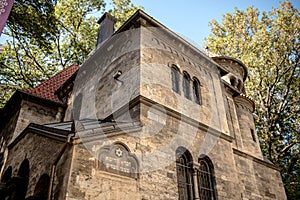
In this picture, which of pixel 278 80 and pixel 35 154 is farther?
pixel 278 80

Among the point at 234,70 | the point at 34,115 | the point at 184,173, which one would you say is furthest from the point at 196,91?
the point at 34,115

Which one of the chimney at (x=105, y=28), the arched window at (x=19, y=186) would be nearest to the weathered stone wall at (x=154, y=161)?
the arched window at (x=19, y=186)

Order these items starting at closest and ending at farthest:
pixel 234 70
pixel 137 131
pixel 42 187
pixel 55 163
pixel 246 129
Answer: pixel 55 163 < pixel 42 187 < pixel 137 131 < pixel 246 129 < pixel 234 70

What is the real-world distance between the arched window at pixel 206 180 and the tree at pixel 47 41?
8691 mm

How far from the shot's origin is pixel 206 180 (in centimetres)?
854

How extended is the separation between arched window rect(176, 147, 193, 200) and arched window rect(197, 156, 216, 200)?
0.43 metres

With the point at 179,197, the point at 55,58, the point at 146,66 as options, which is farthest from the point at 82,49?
the point at 179,197

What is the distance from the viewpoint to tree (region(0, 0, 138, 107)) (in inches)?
483

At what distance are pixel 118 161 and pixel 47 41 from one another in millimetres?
8933

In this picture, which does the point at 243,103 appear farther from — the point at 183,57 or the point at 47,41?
the point at 47,41

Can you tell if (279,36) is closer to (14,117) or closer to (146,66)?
(146,66)

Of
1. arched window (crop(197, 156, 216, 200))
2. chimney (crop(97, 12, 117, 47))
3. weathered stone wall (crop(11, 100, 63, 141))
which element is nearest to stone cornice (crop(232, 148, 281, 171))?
arched window (crop(197, 156, 216, 200))

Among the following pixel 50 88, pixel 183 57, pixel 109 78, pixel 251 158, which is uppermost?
pixel 50 88

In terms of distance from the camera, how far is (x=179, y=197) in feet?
24.2
